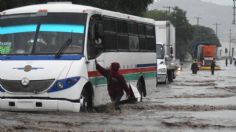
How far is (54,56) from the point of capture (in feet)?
47.1

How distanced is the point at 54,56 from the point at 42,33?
0.84 metres

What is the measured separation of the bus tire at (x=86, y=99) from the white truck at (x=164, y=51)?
20.4 m

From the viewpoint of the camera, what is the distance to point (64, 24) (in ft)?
49.3

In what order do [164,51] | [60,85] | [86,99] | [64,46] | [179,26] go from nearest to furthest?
[60,85] < [64,46] < [86,99] < [164,51] < [179,26]

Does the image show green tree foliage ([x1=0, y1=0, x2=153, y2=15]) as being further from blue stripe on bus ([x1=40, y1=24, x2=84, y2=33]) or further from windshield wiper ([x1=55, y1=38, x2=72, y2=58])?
windshield wiper ([x1=55, y1=38, x2=72, y2=58])

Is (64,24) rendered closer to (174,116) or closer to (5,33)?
(5,33)

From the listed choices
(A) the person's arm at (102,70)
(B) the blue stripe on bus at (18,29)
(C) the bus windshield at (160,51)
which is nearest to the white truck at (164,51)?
(C) the bus windshield at (160,51)

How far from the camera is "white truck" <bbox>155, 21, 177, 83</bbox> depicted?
36.2 meters

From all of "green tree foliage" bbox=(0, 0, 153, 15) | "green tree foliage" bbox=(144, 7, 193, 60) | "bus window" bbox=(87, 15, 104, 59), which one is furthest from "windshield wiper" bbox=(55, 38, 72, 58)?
"green tree foliage" bbox=(144, 7, 193, 60)

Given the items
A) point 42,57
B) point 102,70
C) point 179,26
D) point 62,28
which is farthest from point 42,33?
point 179,26

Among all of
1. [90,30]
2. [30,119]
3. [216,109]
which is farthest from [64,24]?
[216,109]

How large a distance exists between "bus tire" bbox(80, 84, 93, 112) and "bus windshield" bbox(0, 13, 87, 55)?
935mm

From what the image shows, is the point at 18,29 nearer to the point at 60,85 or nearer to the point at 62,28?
the point at 62,28

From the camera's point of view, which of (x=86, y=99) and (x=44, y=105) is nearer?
(x=44, y=105)
